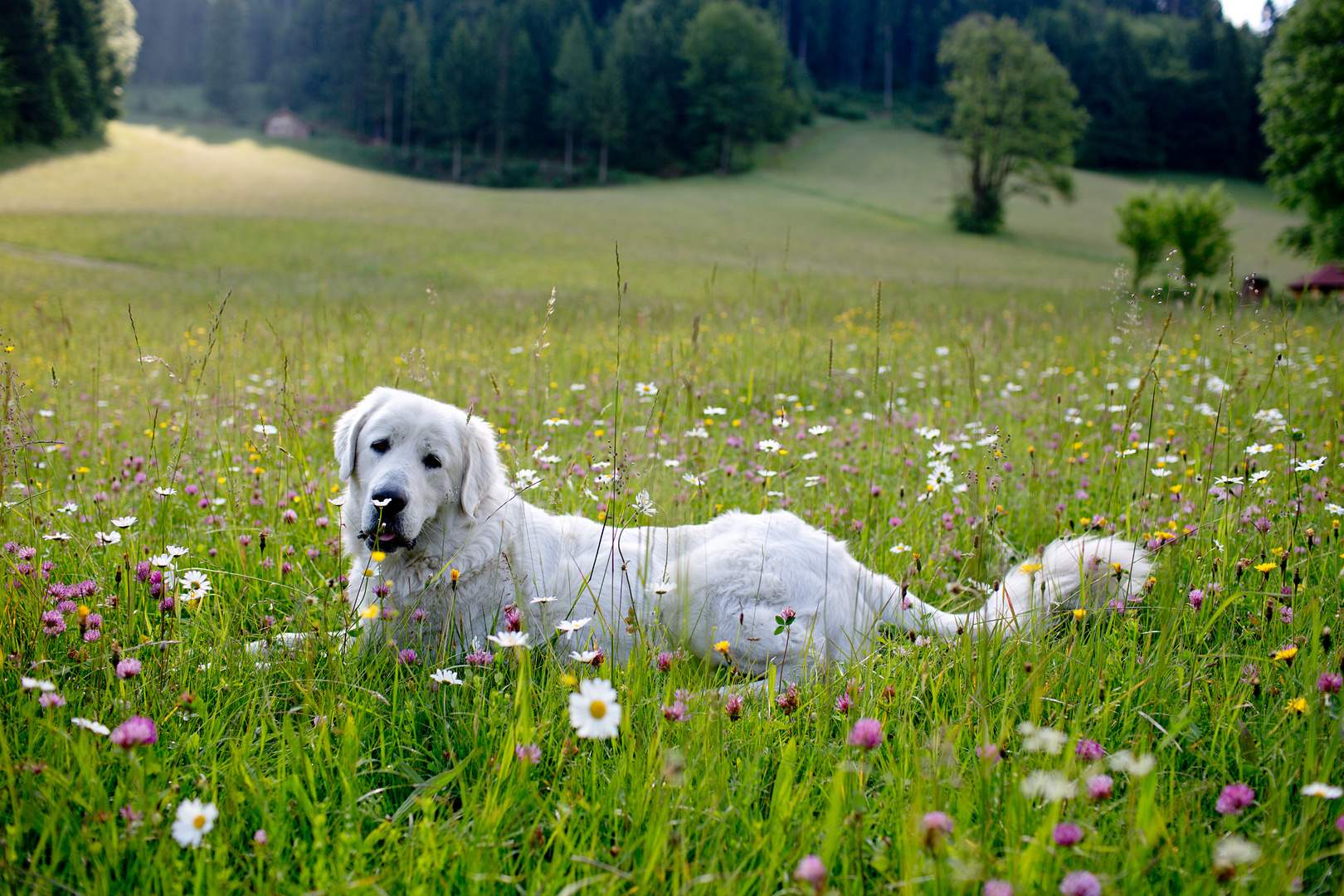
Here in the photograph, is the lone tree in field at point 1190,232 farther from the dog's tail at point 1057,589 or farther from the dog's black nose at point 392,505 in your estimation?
the dog's black nose at point 392,505

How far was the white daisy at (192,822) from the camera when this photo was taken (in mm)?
1485

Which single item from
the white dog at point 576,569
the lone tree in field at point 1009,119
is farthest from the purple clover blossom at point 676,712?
the lone tree in field at point 1009,119

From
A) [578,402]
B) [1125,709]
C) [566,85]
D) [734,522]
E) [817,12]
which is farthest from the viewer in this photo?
[817,12]

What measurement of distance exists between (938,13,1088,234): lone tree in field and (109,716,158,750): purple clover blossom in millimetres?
51153

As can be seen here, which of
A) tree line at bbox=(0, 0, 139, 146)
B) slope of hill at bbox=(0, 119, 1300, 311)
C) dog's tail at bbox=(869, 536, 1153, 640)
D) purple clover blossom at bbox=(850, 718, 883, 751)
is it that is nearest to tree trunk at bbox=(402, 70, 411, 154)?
slope of hill at bbox=(0, 119, 1300, 311)

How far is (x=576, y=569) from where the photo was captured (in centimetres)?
322

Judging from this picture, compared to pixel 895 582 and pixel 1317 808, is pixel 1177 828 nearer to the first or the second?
pixel 1317 808

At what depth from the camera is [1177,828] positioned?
5.70 ft

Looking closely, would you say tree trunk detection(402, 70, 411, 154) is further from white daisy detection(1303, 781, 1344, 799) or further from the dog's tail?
white daisy detection(1303, 781, 1344, 799)

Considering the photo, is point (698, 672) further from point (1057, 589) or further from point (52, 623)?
point (52, 623)

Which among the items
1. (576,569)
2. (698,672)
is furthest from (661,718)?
(576,569)

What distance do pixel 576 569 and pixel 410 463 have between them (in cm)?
84

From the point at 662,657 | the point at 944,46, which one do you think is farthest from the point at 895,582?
the point at 944,46

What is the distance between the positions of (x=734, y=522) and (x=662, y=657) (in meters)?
1.15
